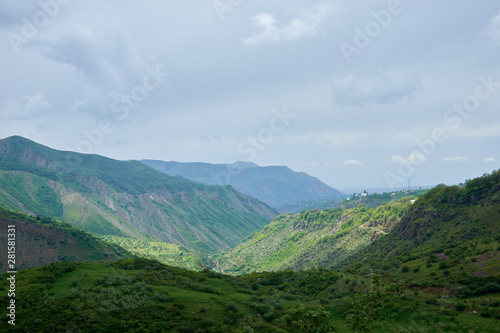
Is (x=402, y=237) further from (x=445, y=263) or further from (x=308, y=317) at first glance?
(x=308, y=317)

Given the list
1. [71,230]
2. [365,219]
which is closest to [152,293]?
[71,230]

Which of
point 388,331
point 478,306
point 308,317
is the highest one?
point 308,317

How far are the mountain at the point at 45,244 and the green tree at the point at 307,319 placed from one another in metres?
131

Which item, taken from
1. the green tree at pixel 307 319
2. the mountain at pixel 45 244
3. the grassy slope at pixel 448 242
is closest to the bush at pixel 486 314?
the grassy slope at pixel 448 242

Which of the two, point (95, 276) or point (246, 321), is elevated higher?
point (95, 276)

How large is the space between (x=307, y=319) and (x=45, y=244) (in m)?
144

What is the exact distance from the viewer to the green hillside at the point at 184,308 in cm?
3500

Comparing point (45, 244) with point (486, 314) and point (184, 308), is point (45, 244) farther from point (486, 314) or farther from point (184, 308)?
point (486, 314)

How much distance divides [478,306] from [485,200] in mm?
68327

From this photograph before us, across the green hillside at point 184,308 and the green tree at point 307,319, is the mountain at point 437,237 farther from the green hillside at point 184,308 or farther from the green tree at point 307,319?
the green tree at point 307,319

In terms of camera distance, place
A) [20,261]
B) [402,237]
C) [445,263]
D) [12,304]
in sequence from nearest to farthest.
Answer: [12,304] < [445,263] < [402,237] < [20,261]

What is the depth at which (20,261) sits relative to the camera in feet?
408

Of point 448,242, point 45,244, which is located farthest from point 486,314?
point 45,244

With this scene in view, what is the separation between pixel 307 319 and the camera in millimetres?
27031
